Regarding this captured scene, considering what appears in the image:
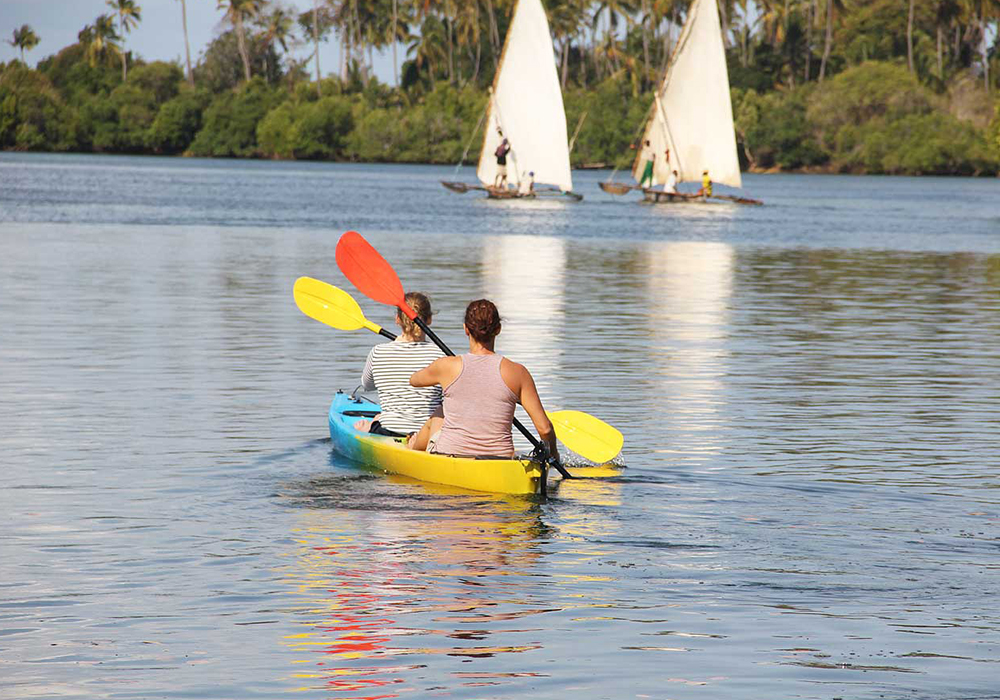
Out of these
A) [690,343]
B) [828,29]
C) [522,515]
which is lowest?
[690,343]

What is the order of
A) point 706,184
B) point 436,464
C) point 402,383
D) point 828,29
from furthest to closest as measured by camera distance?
point 828,29 < point 706,184 < point 402,383 < point 436,464

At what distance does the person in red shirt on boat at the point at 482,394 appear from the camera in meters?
11.7

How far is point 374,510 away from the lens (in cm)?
1174

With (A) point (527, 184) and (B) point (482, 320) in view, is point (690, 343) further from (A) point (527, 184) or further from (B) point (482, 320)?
(A) point (527, 184)

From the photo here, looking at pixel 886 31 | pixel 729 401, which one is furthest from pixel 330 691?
pixel 886 31

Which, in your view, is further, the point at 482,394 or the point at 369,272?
the point at 369,272

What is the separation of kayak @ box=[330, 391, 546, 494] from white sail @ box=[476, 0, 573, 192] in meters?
53.3

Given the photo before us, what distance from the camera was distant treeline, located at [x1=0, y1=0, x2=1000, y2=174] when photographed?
13262 cm

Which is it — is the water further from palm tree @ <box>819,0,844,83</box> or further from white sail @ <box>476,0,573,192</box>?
palm tree @ <box>819,0,844,83</box>

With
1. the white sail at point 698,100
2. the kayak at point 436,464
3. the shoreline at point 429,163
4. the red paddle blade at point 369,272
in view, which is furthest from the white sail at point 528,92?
the shoreline at point 429,163

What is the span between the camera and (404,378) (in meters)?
13.4

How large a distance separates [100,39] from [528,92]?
112301 mm

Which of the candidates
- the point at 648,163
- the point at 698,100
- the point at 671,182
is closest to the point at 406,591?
the point at 698,100

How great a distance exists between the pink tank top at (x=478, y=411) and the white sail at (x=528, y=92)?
54.7 meters
